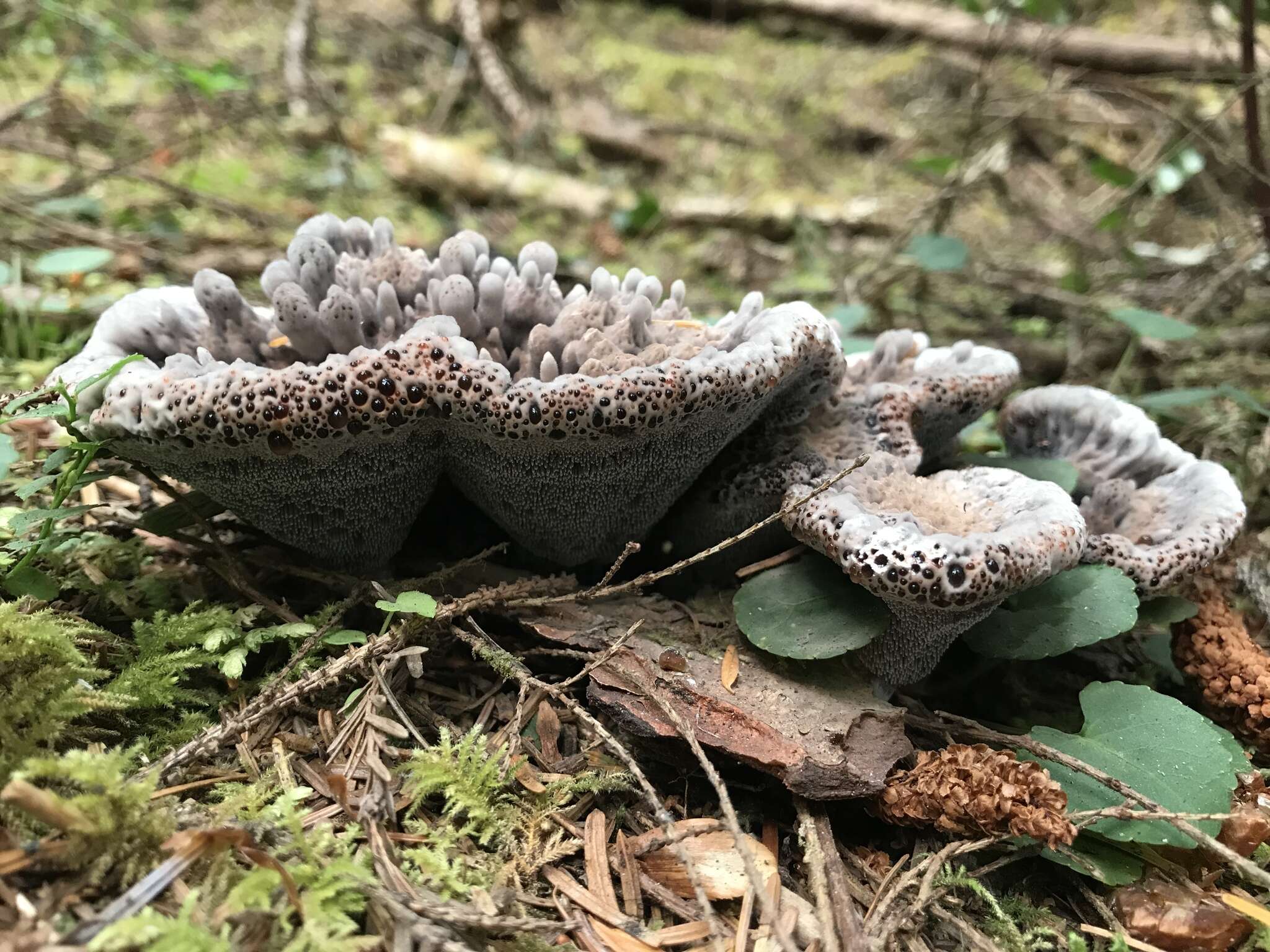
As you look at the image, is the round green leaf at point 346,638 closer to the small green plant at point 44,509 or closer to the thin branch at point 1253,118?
the small green plant at point 44,509

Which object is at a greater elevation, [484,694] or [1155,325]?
[1155,325]

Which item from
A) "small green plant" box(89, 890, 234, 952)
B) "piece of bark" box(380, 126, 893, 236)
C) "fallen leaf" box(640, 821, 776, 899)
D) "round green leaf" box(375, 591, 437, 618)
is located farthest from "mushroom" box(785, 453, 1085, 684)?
"piece of bark" box(380, 126, 893, 236)

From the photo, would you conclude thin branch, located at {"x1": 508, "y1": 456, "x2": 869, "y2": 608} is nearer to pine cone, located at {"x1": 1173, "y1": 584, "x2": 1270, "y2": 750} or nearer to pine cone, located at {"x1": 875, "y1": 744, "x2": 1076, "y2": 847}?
pine cone, located at {"x1": 875, "y1": 744, "x2": 1076, "y2": 847}

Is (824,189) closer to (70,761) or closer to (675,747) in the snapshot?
(675,747)

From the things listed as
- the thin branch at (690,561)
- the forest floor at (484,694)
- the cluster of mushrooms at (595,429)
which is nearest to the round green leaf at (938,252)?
the forest floor at (484,694)

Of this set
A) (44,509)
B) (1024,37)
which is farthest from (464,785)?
(1024,37)

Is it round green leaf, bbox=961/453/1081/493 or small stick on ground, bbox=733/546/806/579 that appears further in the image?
round green leaf, bbox=961/453/1081/493

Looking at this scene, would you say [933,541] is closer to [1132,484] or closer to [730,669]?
[730,669]

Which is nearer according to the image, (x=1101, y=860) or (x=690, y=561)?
(x=1101, y=860)
